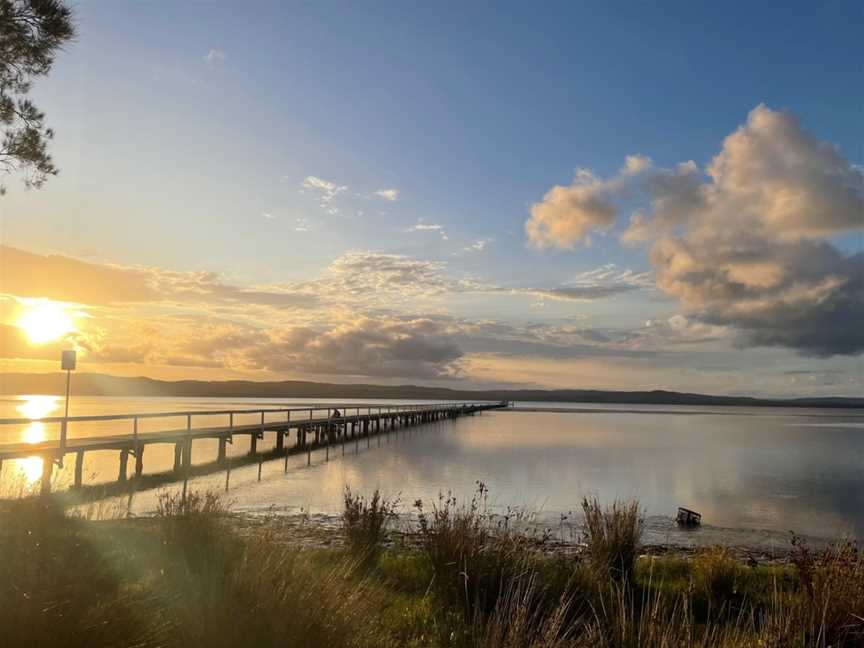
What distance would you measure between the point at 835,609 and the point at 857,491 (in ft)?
93.5

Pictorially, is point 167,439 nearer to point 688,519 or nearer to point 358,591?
point 688,519

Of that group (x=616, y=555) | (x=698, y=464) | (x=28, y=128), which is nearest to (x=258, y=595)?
(x=616, y=555)

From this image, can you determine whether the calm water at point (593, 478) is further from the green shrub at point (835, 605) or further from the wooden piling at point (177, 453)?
the green shrub at point (835, 605)

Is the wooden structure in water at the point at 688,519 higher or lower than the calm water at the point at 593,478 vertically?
higher

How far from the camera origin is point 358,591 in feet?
16.9

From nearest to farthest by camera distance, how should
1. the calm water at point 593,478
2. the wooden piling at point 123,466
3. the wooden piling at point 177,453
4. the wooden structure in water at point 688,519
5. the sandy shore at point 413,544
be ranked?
1. the sandy shore at point 413,544
2. the wooden structure in water at point 688,519
3. the calm water at point 593,478
4. the wooden piling at point 123,466
5. the wooden piling at point 177,453

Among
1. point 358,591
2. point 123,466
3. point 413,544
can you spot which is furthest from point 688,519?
point 123,466

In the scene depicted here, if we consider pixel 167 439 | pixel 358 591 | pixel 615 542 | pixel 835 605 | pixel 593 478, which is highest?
pixel 358 591

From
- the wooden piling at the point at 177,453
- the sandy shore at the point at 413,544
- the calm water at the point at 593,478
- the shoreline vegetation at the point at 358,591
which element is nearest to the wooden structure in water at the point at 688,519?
the calm water at the point at 593,478

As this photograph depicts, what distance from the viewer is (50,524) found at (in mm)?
7449

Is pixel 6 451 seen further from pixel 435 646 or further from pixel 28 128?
pixel 435 646

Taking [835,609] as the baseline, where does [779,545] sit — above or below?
below

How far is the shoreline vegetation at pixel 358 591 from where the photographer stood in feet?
14.1

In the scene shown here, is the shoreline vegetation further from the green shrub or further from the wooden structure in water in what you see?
the wooden structure in water
